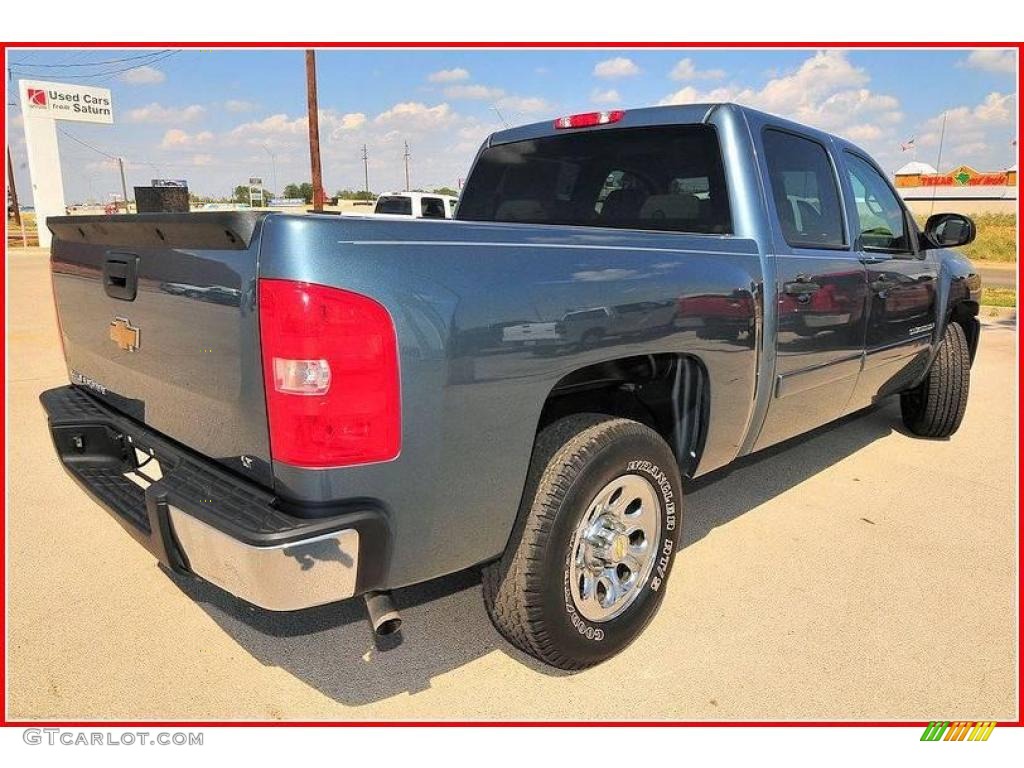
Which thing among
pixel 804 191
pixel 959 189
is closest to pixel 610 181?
pixel 804 191

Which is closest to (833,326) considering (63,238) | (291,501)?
(291,501)

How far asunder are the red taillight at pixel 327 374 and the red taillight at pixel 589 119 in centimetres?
221

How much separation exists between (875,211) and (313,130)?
1931 centimetres

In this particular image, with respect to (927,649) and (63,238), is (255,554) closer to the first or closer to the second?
(63,238)

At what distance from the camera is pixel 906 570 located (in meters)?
3.26

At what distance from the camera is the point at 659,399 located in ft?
9.47

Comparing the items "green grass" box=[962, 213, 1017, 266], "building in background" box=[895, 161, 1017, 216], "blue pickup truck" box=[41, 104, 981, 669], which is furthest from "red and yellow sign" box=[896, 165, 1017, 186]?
"blue pickup truck" box=[41, 104, 981, 669]

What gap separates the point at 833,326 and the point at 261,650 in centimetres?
289

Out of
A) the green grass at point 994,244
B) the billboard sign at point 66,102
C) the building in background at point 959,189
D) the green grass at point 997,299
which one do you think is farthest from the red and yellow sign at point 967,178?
the billboard sign at point 66,102

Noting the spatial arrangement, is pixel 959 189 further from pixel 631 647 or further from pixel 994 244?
pixel 631 647

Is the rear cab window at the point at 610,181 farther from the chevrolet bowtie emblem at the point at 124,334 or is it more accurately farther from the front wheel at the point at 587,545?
the chevrolet bowtie emblem at the point at 124,334

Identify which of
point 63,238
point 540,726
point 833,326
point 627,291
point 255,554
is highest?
point 63,238

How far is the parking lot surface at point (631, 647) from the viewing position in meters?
2.35

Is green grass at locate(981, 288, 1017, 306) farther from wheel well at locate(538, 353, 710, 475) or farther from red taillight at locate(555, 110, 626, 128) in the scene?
wheel well at locate(538, 353, 710, 475)
